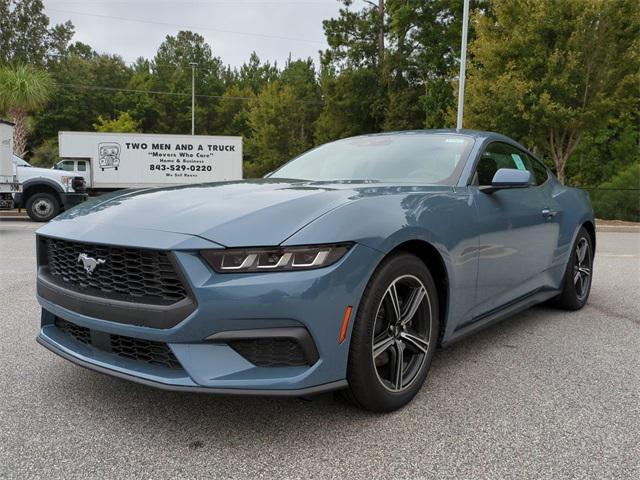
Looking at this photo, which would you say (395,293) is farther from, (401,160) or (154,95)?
(154,95)

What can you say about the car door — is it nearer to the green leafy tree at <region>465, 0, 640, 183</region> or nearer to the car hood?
the car hood

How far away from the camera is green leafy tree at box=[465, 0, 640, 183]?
46.7ft

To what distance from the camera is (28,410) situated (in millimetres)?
2604

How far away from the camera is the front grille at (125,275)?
2186 millimetres

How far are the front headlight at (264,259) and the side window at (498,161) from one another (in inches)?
A: 61.9

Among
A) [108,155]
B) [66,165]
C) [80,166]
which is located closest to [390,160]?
[108,155]

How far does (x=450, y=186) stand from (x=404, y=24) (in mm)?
29340

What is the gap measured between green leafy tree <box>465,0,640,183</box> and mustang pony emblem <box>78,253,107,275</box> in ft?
46.2

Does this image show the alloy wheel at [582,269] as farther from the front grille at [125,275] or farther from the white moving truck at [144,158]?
the white moving truck at [144,158]

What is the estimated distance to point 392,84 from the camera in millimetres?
31703

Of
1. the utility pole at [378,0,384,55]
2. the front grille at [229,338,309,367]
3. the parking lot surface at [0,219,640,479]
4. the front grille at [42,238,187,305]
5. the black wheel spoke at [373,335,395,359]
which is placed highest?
the utility pole at [378,0,384,55]

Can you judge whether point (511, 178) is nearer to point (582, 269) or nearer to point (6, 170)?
point (582, 269)

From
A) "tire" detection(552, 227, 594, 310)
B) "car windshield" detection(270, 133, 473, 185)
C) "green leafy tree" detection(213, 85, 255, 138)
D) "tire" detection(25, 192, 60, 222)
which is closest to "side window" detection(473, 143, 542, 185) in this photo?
"car windshield" detection(270, 133, 473, 185)

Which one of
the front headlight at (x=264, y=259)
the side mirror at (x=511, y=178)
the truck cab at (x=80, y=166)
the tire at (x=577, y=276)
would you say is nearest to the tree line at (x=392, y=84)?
the truck cab at (x=80, y=166)
